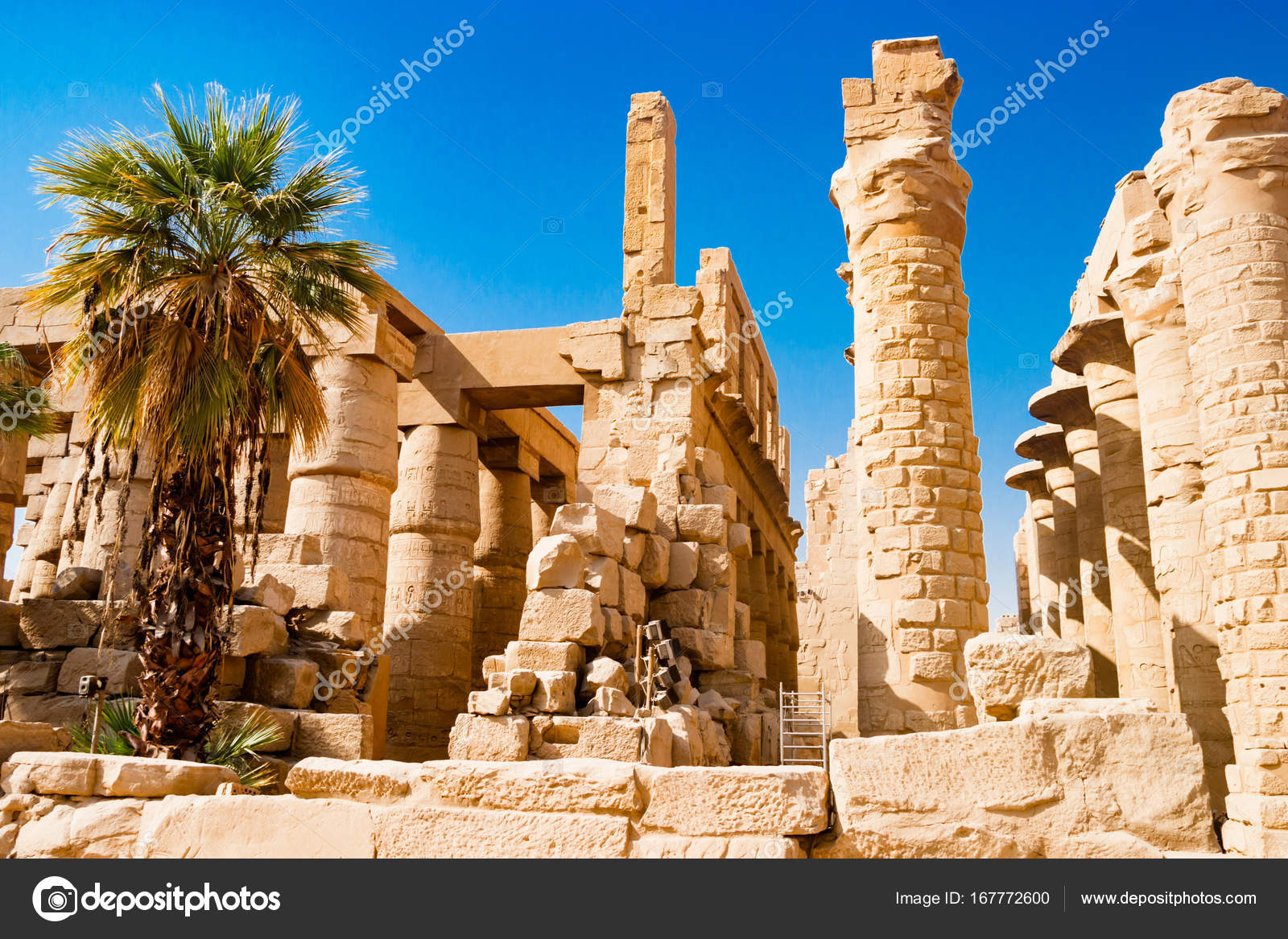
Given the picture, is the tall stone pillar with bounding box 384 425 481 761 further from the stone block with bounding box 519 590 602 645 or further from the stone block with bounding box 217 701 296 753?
the stone block with bounding box 519 590 602 645

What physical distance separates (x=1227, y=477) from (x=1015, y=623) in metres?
12.9

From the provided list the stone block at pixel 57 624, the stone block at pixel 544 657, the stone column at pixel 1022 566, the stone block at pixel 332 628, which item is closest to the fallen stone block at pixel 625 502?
the stone block at pixel 544 657

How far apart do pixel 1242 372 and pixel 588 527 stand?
6.19 meters

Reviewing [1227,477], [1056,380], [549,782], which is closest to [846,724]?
[1056,380]

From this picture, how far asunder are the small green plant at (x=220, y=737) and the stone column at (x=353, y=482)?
4054 millimetres

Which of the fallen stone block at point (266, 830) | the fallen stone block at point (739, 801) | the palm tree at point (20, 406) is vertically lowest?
the fallen stone block at point (266, 830)

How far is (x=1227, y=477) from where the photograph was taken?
9.76 m

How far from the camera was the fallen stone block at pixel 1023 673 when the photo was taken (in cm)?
633

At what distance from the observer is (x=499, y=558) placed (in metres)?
18.8

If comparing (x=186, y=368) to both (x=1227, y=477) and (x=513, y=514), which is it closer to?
(x=1227, y=477)

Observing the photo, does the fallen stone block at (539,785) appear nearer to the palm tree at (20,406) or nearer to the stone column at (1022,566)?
the palm tree at (20,406)

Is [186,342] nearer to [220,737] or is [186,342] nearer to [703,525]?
[220,737]

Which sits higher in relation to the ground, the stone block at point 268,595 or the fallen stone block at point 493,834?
the stone block at point 268,595
